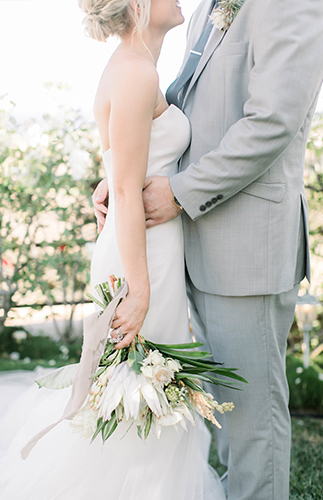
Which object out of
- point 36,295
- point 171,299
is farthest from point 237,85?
point 36,295

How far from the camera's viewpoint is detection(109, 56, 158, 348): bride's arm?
136 centimetres

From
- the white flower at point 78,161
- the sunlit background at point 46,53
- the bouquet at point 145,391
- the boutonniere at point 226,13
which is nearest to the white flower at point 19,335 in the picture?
the white flower at point 78,161

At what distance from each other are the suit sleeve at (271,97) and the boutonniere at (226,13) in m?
0.14

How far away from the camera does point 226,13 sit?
1462 millimetres

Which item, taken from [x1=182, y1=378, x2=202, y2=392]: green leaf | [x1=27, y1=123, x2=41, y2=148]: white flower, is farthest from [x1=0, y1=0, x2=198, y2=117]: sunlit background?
[x1=182, y1=378, x2=202, y2=392]: green leaf

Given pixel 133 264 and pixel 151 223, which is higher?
pixel 151 223

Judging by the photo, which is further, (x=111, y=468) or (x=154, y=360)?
(x=111, y=468)

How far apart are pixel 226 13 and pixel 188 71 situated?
0.25 meters

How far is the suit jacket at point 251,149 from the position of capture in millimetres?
1317

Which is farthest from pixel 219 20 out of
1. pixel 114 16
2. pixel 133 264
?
pixel 133 264

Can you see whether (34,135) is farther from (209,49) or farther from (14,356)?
(209,49)

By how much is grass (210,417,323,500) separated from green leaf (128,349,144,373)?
1.23 metres

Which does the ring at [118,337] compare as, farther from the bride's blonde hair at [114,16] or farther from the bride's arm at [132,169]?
the bride's blonde hair at [114,16]

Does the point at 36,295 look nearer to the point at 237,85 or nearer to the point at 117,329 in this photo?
the point at 117,329
